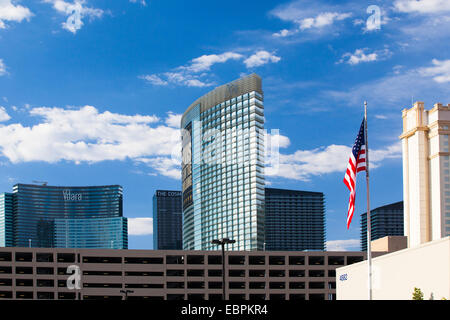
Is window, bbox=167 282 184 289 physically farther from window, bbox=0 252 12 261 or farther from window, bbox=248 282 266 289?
window, bbox=0 252 12 261

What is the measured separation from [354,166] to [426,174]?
16493 cm

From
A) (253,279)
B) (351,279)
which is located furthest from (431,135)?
(351,279)

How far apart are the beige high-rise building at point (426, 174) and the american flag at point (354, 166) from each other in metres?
155

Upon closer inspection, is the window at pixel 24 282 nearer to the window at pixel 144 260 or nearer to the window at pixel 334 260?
the window at pixel 144 260

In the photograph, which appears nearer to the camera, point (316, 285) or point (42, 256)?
point (42, 256)

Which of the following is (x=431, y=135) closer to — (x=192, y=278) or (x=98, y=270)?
(x=192, y=278)

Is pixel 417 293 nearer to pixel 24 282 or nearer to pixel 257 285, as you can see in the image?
pixel 257 285

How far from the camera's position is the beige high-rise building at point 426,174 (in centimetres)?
17638

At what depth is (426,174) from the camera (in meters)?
184

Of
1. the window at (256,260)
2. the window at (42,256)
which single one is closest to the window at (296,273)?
the window at (256,260)

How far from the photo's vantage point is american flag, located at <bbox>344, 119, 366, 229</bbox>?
96.9 ft

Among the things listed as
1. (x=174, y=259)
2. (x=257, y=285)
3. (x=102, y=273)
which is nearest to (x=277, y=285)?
(x=257, y=285)
